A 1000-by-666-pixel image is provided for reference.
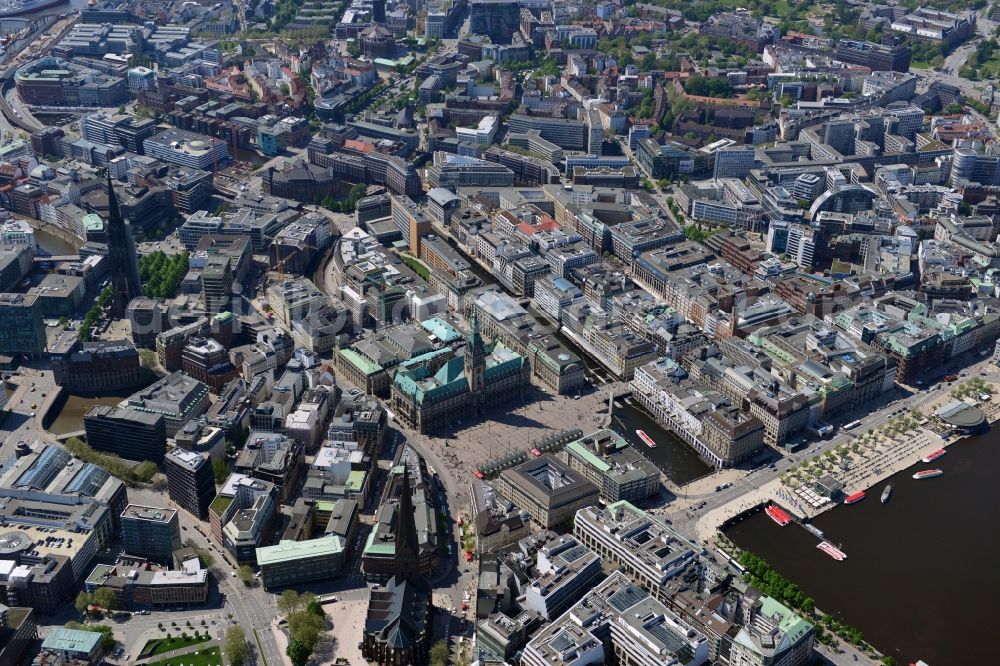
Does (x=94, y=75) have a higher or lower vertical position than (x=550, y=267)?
higher

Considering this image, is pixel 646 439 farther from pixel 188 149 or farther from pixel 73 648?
pixel 188 149

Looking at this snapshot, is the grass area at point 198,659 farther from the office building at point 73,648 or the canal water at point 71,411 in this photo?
the canal water at point 71,411

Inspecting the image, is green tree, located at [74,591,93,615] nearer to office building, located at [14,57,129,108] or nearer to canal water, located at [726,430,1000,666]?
canal water, located at [726,430,1000,666]

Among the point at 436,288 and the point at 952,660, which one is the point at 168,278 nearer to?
the point at 436,288

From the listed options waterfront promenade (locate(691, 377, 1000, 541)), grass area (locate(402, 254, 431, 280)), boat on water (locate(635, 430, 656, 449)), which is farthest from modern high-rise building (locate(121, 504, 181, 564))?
grass area (locate(402, 254, 431, 280))

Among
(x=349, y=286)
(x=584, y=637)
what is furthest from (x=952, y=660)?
(x=349, y=286)

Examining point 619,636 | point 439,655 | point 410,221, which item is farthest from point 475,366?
point 410,221

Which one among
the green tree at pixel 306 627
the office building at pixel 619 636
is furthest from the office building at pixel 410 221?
the office building at pixel 619 636
